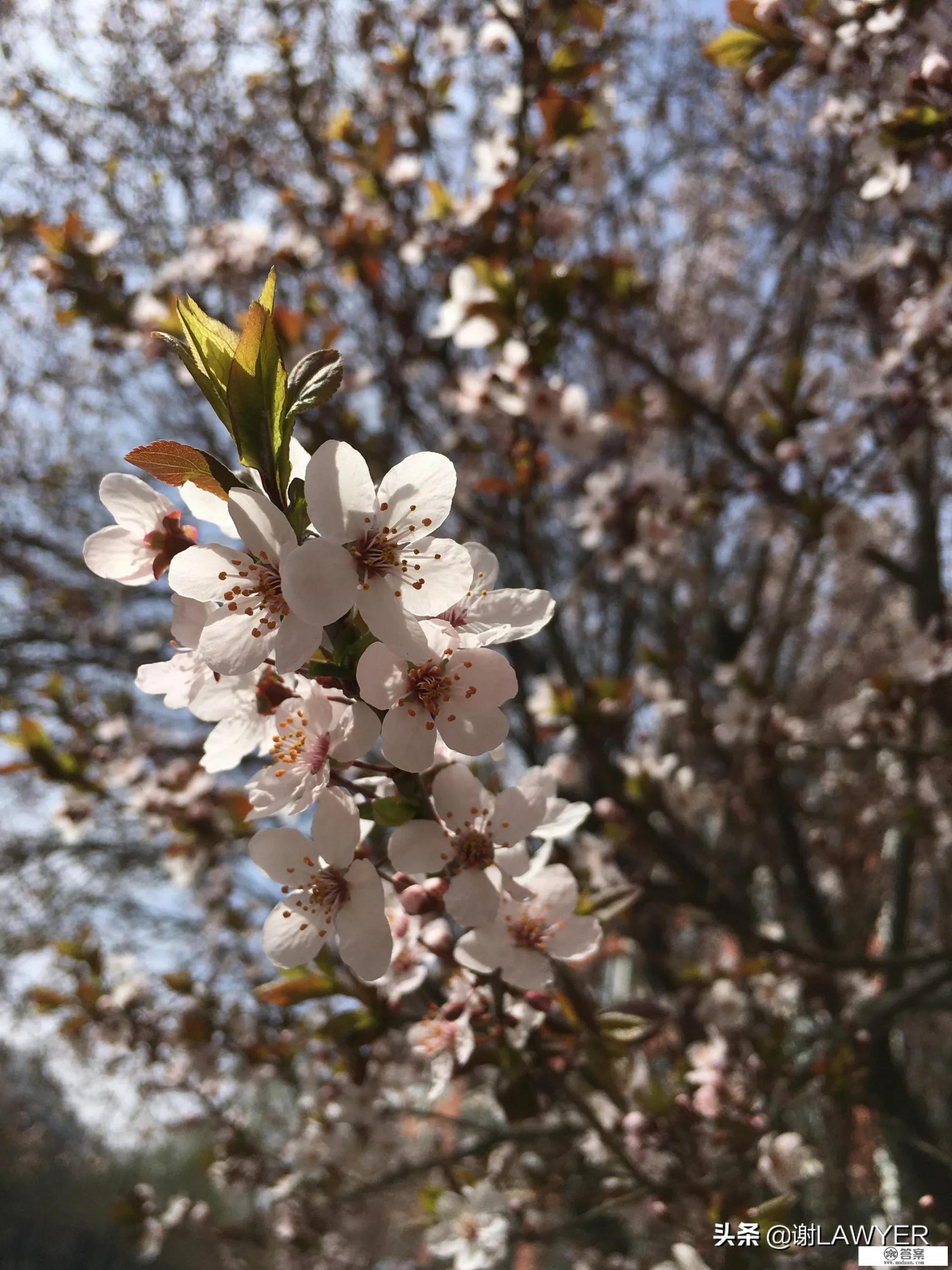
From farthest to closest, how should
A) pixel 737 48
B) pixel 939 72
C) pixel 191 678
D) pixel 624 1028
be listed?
1. pixel 737 48
2. pixel 939 72
3. pixel 624 1028
4. pixel 191 678

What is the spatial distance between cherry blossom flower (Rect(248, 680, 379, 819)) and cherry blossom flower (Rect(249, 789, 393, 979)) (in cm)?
3

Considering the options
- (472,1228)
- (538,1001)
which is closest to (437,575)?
(538,1001)

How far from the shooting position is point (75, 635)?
463cm

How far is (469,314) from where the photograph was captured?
7.72 feet

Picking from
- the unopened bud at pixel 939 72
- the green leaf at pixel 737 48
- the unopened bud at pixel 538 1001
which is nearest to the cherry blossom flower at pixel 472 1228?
the unopened bud at pixel 538 1001

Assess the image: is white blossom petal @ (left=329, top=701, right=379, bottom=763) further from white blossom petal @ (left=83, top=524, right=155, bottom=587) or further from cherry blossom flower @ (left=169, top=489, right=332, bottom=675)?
white blossom petal @ (left=83, top=524, right=155, bottom=587)

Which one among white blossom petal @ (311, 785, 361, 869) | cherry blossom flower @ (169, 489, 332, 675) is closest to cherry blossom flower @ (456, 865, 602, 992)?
white blossom petal @ (311, 785, 361, 869)

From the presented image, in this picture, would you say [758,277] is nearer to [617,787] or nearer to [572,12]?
[572,12]

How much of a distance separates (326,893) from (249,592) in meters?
0.37

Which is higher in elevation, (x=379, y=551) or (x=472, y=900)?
(x=379, y=551)

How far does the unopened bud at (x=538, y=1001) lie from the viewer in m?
1.18

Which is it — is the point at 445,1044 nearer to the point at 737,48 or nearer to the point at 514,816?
the point at 514,816

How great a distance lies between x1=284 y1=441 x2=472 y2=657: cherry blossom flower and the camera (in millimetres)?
819

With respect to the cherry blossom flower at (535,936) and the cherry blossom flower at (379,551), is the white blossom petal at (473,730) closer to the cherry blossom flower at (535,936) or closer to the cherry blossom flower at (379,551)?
the cherry blossom flower at (379,551)
